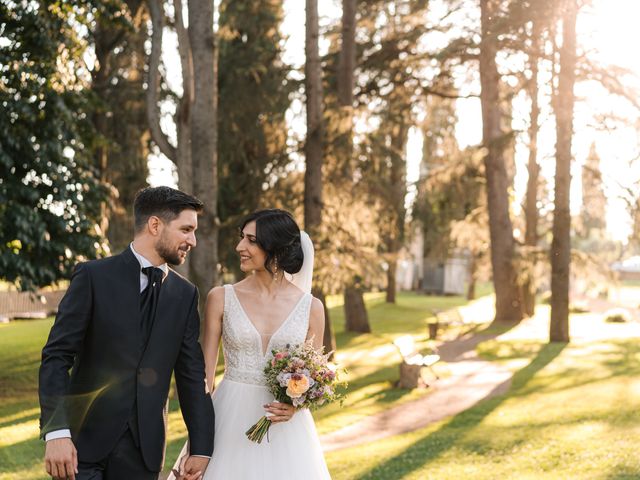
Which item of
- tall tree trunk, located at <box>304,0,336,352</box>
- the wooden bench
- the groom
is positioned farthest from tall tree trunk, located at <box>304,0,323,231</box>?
the groom

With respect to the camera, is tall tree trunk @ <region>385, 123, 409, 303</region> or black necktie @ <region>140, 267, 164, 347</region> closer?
black necktie @ <region>140, 267, 164, 347</region>

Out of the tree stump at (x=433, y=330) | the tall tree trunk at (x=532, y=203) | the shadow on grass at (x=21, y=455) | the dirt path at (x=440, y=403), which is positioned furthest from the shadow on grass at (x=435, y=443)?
the tall tree trunk at (x=532, y=203)

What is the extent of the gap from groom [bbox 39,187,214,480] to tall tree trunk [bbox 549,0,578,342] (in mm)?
18112

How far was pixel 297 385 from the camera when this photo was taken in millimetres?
4441

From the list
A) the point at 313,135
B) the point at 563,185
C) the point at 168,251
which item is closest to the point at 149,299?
the point at 168,251

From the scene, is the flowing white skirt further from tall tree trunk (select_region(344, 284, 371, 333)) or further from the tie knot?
tall tree trunk (select_region(344, 284, 371, 333))

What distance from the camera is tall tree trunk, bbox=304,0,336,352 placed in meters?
18.7

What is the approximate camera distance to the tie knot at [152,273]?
3848mm

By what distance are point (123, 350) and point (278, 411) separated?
1200 millimetres

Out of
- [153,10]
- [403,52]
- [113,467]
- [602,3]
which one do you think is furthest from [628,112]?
[113,467]

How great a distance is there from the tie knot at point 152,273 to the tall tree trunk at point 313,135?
14.7 metres

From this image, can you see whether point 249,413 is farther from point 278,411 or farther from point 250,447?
point 278,411

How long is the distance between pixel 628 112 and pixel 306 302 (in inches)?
791

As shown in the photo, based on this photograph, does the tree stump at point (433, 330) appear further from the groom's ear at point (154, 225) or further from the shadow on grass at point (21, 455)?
the groom's ear at point (154, 225)
